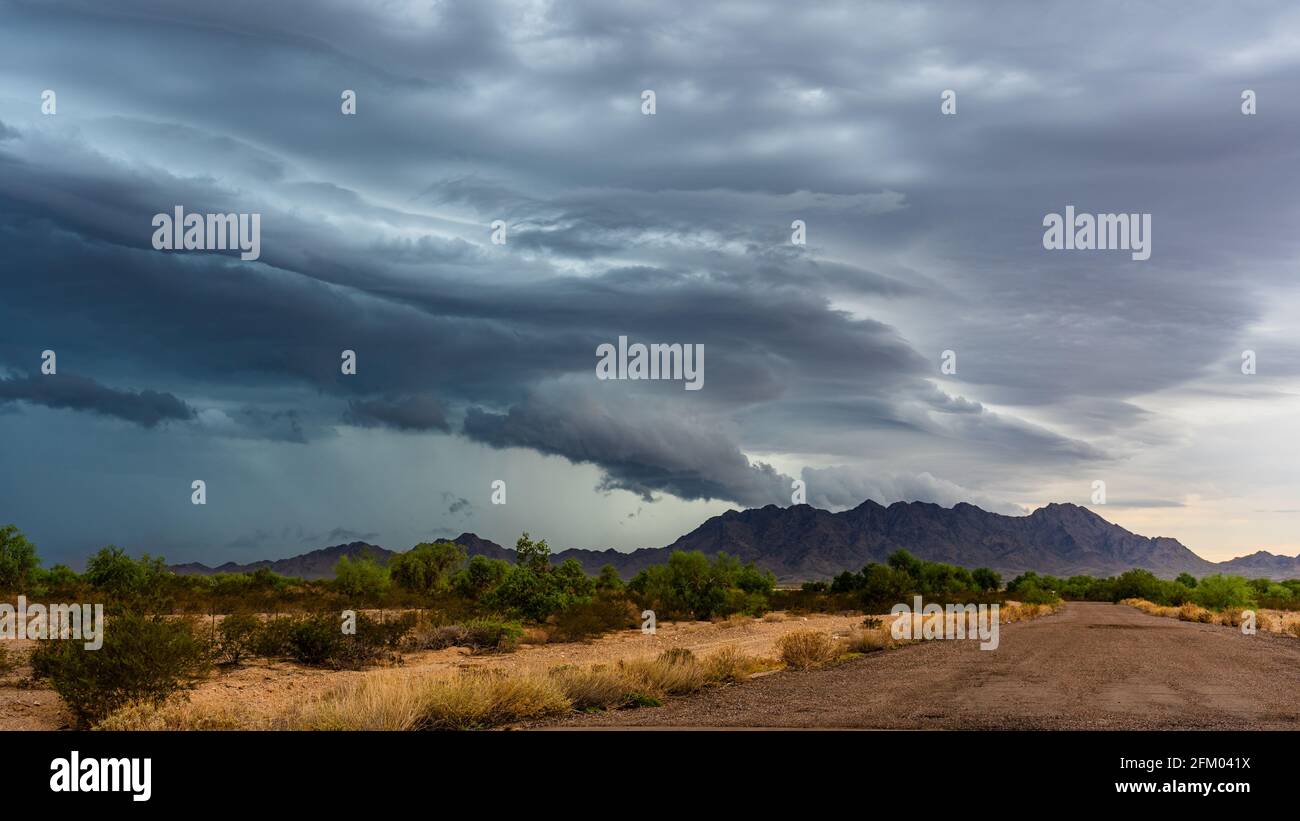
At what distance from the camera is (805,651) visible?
101 ft

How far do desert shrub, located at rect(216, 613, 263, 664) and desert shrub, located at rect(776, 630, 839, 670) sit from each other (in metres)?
16.5

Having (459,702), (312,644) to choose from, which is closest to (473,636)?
(312,644)

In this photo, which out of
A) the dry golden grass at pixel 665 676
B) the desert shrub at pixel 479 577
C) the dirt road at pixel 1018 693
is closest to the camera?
the dirt road at pixel 1018 693

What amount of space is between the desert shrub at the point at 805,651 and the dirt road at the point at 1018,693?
2.99ft

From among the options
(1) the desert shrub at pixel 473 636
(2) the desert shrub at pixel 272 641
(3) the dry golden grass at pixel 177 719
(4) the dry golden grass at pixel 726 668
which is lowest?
(1) the desert shrub at pixel 473 636

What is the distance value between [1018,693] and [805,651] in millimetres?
10274

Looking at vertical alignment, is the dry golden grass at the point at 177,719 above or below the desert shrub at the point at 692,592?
above

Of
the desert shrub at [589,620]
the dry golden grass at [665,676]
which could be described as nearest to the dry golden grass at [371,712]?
the dry golden grass at [665,676]

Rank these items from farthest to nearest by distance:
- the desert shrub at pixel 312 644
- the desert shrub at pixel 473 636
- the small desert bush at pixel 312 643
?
the desert shrub at pixel 473 636 < the desert shrub at pixel 312 644 < the small desert bush at pixel 312 643

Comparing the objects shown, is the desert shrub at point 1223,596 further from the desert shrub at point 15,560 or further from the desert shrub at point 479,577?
the desert shrub at point 15,560

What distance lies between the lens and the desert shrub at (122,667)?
57.0ft

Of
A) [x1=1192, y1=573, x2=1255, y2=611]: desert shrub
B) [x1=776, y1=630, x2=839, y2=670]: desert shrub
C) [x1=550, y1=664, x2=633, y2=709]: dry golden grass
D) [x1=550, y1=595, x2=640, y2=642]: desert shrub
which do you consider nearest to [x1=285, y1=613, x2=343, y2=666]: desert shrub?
[x1=550, y1=664, x2=633, y2=709]: dry golden grass
